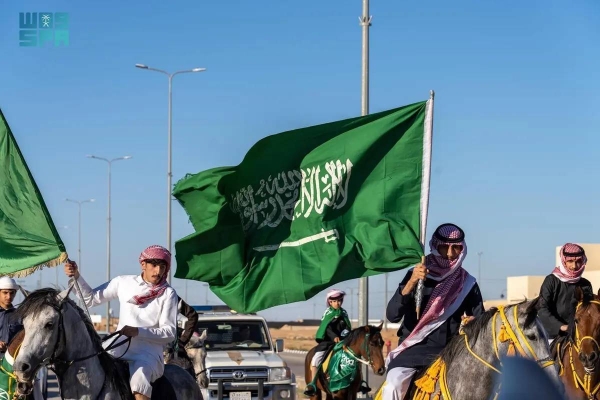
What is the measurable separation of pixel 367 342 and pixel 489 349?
883 centimetres

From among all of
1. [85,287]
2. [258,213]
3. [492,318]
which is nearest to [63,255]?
[85,287]

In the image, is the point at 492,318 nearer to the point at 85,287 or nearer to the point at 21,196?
the point at 85,287

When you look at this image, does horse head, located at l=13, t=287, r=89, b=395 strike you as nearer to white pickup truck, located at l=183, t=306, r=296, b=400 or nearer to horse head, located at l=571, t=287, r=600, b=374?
horse head, located at l=571, t=287, r=600, b=374

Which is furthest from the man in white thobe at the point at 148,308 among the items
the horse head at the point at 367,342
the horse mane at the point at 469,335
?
the horse head at the point at 367,342

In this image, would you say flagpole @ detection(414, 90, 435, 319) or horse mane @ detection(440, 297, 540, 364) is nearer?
horse mane @ detection(440, 297, 540, 364)

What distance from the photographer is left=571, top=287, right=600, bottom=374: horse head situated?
1071cm

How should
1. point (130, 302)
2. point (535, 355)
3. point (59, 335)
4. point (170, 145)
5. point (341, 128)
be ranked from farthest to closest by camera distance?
point (170, 145) → point (341, 128) → point (130, 302) → point (59, 335) → point (535, 355)

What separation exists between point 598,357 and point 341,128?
309 centimetres

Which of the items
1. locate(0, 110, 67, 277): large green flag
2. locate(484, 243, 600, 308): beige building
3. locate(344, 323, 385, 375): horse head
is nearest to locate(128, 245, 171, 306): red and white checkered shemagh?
locate(0, 110, 67, 277): large green flag

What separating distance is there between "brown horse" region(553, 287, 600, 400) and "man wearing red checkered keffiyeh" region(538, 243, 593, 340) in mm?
665

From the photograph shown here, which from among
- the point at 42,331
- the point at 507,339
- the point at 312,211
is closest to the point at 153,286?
the point at 42,331

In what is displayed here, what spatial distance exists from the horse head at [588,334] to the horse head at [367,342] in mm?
6225

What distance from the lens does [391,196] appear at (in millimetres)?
10594

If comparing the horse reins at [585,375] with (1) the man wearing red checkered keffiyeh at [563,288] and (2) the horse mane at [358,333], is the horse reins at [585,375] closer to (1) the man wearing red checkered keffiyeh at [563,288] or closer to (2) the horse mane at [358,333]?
(1) the man wearing red checkered keffiyeh at [563,288]
